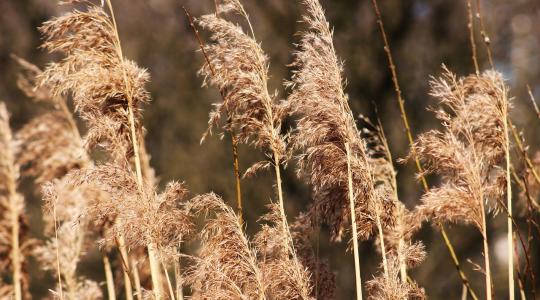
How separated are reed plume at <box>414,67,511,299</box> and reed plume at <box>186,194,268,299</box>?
0.80 m

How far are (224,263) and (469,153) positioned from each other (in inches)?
46.2

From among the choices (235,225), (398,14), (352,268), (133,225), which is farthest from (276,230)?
(398,14)

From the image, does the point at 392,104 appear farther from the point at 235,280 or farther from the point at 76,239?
the point at 235,280

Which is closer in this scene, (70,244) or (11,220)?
(70,244)

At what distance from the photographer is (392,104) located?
8812 millimetres

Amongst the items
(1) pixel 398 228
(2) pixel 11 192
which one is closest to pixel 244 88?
(1) pixel 398 228

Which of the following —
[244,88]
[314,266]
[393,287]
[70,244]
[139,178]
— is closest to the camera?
[393,287]

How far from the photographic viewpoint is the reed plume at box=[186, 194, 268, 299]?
2896 millimetres

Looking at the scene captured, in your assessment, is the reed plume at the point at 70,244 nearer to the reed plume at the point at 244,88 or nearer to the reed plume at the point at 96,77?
the reed plume at the point at 96,77

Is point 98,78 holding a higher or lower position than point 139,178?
higher

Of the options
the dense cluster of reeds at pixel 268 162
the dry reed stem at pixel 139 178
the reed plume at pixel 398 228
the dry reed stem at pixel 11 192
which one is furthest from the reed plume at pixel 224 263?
the dry reed stem at pixel 11 192

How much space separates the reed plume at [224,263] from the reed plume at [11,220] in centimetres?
209

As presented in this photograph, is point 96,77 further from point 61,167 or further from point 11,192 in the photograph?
point 11,192

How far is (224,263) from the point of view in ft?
9.85
